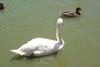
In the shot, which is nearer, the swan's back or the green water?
the green water

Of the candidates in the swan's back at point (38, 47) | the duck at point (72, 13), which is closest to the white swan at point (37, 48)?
the swan's back at point (38, 47)

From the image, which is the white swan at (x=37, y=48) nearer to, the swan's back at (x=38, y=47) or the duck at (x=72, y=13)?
the swan's back at (x=38, y=47)

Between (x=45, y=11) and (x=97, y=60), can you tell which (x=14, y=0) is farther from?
(x=97, y=60)

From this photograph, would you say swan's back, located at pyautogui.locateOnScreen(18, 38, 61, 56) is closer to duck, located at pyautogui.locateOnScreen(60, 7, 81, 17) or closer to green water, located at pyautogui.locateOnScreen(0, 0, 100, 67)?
green water, located at pyautogui.locateOnScreen(0, 0, 100, 67)

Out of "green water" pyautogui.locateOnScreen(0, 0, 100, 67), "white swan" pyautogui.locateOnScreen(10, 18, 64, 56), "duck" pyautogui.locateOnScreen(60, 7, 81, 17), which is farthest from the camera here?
"duck" pyautogui.locateOnScreen(60, 7, 81, 17)

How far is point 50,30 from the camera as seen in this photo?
30.8ft

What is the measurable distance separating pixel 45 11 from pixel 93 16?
169 centimetres

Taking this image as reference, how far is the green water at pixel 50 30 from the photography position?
781 centimetres

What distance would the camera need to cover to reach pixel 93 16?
10.1m

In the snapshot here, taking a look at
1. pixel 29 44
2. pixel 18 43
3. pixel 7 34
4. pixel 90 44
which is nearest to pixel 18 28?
pixel 7 34

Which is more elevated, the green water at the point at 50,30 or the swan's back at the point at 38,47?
the swan's back at the point at 38,47

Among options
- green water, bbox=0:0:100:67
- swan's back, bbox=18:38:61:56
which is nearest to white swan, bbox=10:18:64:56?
swan's back, bbox=18:38:61:56

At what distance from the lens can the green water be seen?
7.81 metres

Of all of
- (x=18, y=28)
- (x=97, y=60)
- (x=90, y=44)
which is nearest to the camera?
(x=97, y=60)
